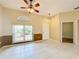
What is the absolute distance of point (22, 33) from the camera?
8.48m

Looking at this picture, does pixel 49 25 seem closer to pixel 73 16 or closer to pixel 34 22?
pixel 34 22

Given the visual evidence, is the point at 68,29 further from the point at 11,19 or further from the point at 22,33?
the point at 11,19

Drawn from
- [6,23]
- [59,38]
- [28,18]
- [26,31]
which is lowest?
[59,38]

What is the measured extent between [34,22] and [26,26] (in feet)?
3.74

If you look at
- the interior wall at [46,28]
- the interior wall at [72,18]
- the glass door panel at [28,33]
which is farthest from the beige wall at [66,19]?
the glass door panel at [28,33]

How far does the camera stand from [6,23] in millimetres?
7184

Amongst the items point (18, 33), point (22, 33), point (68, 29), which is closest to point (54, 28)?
point (68, 29)

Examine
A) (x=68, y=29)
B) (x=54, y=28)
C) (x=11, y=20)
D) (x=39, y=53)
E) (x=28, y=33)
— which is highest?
(x=11, y=20)

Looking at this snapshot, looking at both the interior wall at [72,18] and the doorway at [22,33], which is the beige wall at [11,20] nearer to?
the doorway at [22,33]

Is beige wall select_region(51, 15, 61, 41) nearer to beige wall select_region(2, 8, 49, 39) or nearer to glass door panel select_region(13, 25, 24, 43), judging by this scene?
beige wall select_region(2, 8, 49, 39)

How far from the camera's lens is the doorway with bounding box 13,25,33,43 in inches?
312

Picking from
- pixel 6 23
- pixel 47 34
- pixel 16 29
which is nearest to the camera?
pixel 6 23

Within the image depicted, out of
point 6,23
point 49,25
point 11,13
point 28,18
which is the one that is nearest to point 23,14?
point 28,18

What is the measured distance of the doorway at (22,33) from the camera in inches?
312
